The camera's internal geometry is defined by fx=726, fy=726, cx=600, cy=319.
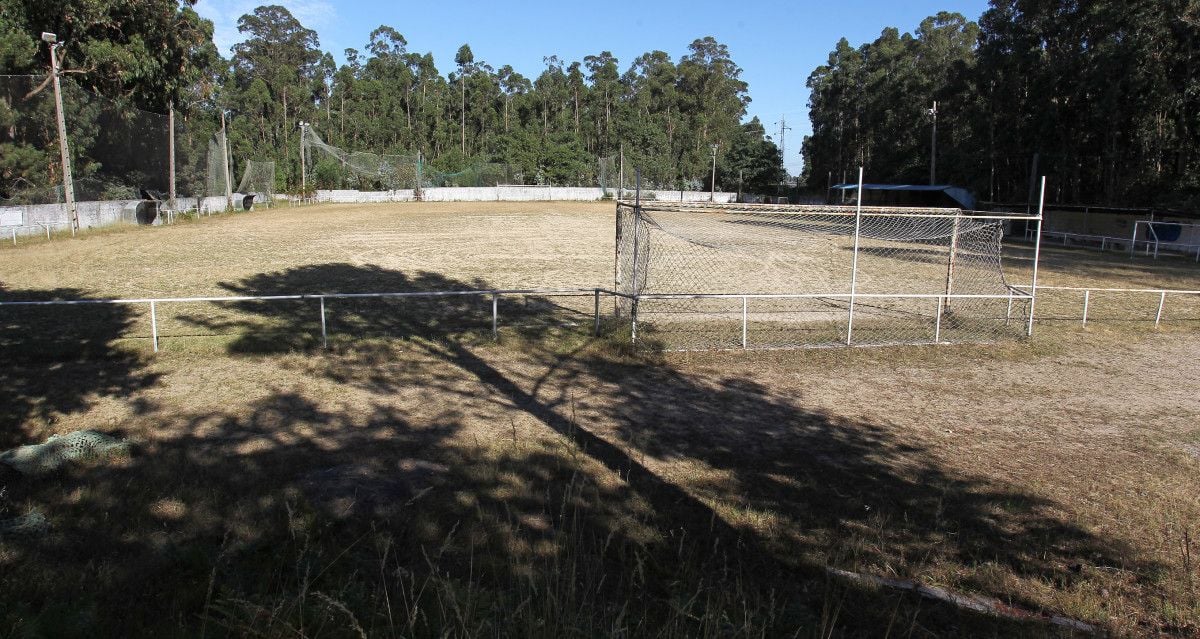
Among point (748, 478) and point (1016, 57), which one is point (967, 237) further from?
point (1016, 57)

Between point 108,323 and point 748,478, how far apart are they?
433 inches

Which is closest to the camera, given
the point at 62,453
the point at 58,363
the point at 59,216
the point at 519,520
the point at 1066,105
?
the point at 519,520

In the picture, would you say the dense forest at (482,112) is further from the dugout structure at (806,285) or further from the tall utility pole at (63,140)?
the dugout structure at (806,285)

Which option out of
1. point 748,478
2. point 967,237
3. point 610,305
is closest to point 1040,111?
point 967,237

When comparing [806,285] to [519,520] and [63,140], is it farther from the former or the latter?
[63,140]

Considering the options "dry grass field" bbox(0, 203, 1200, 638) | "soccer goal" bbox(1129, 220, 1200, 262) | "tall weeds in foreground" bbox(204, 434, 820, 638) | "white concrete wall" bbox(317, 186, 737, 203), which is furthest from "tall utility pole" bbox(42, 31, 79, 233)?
"soccer goal" bbox(1129, 220, 1200, 262)

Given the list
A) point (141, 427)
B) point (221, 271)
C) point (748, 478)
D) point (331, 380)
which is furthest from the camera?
point (221, 271)

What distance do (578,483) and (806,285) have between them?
12626mm

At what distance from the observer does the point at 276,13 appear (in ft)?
313

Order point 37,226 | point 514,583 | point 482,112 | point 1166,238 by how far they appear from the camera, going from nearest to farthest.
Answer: point 514,583
point 37,226
point 1166,238
point 482,112

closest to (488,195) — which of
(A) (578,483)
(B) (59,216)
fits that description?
(B) (59,216)

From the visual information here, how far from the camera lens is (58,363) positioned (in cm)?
917

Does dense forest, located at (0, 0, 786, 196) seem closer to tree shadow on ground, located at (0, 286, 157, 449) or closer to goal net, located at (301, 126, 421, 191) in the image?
goal net, located at (301, 126, 421, 191)

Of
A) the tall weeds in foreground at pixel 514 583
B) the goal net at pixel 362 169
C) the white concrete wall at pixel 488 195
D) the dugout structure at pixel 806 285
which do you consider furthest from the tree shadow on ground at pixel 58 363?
the goal net at pixel 362 169
